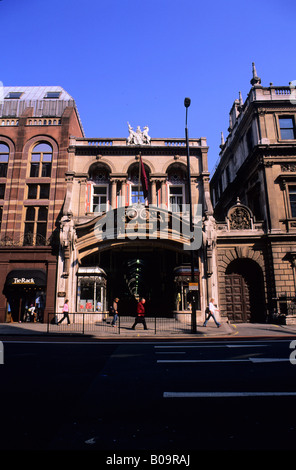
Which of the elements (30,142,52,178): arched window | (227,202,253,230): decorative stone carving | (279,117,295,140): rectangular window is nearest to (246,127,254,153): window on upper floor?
(279,117,295,140): rectangular window

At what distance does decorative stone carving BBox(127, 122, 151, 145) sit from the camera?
25234mm

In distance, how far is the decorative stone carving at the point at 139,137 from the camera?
25.2 meters

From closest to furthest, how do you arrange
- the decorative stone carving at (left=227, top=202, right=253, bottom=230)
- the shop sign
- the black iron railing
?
the black iron railing, the shop sign, the decorative stone carving at (left=227, top=202, right=253, bottom=230)

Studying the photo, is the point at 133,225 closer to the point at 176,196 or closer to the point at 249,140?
the point at 176,196

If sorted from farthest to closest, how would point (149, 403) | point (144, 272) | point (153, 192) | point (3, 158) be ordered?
point (144, 272), point (3, 158), point (153, 192), point (149, 403)

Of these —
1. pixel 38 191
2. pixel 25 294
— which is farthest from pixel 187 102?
pixel 25 294

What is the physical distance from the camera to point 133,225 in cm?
2216

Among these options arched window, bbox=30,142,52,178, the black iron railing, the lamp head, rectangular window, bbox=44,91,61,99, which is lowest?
the black iron railing

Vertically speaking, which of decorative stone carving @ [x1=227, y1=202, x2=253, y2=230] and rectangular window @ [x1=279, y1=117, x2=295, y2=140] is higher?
rectangular window @ [x1=279, y1=117, x2=295, y2=140]

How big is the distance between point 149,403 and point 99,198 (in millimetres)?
21196

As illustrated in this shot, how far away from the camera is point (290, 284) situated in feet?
69.2

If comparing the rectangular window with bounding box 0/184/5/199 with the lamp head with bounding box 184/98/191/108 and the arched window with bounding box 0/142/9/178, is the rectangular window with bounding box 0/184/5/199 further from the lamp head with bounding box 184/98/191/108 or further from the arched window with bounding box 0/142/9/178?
the lamp head with bounding box 184/98/191/108

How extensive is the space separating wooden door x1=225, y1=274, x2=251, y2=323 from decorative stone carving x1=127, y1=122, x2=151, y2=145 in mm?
13418
